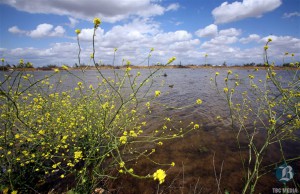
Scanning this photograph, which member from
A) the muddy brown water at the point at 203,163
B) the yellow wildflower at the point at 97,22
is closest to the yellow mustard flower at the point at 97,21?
the yellow wildflower at the point at 97,22

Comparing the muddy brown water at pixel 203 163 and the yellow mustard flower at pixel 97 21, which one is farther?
the muddy brown water at pixel 203 163

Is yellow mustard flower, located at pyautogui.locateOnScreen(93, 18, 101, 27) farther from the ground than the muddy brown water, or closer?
farther from the ground

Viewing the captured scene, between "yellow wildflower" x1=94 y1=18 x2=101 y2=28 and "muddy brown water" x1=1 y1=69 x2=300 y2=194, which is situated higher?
"yellow wildflower" x1=94 y1=18 x2=101 y2=28

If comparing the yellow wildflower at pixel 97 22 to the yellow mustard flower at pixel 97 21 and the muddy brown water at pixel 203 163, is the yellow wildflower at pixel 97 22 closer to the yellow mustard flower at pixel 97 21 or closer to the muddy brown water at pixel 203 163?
the yellow mustard flower at pixel 97 21

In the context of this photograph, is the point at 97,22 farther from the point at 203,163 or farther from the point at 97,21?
the point at 203,163

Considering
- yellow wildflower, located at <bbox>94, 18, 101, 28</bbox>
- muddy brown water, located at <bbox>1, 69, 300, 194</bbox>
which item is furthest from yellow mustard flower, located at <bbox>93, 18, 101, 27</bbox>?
muddy brown water, located at <bbox>1, 69, 300, 194</bbox>

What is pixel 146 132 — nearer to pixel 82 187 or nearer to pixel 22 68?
pixel 82 187

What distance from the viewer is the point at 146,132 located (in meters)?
6.99

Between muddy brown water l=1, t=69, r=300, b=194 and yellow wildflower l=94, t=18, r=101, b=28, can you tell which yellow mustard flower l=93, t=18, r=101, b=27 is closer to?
yellow wildflower l=94, t=18, r=101, b=28

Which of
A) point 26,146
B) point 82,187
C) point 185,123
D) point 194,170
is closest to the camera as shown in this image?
point 82,187

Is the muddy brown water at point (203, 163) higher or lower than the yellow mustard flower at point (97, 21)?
lower

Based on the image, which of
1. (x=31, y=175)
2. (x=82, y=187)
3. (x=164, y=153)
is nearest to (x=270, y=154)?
(x=164, y=153)

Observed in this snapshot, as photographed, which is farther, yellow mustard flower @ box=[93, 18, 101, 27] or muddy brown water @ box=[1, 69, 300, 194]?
muddy brown water @ box=[1, 69, 300, 194]

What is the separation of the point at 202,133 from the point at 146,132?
1.92 metres
